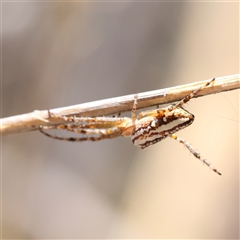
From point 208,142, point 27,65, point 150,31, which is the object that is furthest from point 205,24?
point 27,65

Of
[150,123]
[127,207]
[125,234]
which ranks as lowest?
[125,234]

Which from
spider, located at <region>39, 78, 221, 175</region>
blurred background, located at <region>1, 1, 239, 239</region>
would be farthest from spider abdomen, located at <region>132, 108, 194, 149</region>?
blurred background, located at <region>1, 1, 239, 239</region>

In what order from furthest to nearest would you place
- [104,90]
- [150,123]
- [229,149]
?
[104,90] < [229,149] < [150,123]

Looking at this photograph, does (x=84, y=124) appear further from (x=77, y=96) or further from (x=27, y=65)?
(x=27, y=65)

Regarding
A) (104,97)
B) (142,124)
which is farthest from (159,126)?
(104,97)

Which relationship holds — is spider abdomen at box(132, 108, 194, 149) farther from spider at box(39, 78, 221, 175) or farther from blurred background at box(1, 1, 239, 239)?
blurred background at box(1, 1, 239, 239)
